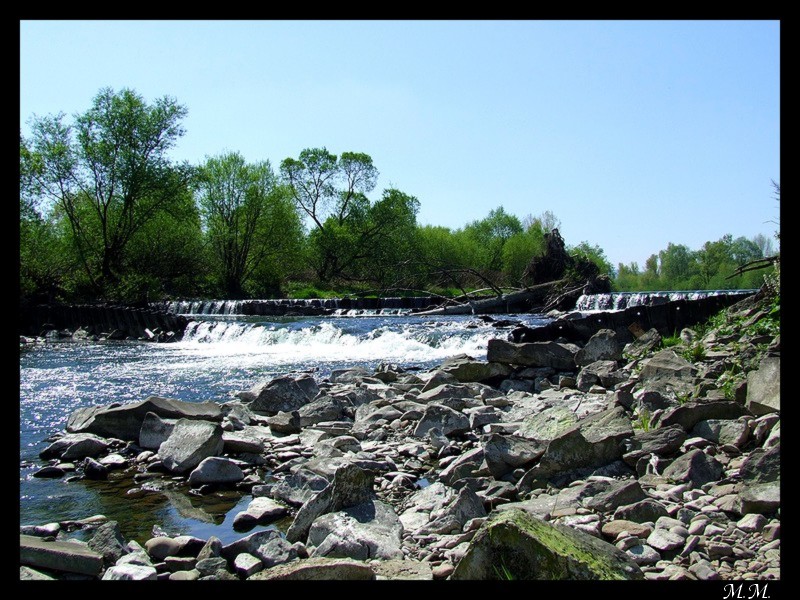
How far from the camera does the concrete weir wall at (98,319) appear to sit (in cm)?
2464

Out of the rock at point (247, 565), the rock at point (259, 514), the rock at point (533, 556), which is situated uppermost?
the rock at point (533, 556)

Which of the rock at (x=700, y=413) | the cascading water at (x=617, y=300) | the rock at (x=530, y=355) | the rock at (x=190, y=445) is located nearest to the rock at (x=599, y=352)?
the rock at (x=530, y=355)

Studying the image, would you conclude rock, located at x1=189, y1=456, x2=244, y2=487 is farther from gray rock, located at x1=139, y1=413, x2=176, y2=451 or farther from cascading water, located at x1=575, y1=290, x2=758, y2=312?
cascading water, located at x1=575, y1=290, x2=758, y2=312

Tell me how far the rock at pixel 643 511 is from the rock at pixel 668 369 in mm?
3604

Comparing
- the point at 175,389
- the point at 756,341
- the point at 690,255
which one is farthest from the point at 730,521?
the point at 690,255

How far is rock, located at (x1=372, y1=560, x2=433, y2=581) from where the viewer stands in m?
3.34

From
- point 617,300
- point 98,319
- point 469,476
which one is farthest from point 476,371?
point 98,319

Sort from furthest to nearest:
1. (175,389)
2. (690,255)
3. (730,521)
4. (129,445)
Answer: (690,255) < (175,389) < (129,445) < (730,521)

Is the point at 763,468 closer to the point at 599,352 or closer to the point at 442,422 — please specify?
the point at 442,422

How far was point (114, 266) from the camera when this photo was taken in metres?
35.5

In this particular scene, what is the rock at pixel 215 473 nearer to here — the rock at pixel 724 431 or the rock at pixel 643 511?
the rock at pixel 643 511

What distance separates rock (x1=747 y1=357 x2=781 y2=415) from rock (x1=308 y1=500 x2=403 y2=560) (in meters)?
3.30

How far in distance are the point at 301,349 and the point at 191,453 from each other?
46.1 feet
